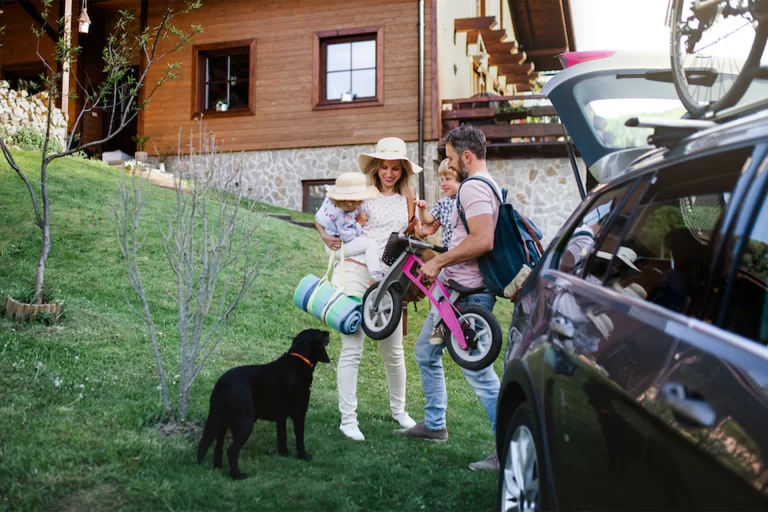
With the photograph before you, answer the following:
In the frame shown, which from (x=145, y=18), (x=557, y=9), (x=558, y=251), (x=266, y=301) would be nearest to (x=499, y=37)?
(x=557, y=9)

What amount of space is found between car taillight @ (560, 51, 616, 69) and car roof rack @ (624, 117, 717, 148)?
8.11 feet

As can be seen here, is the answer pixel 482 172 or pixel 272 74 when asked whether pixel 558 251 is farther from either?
pixel 272 74

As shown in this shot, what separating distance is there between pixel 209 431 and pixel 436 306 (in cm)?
152

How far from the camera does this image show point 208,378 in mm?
6242

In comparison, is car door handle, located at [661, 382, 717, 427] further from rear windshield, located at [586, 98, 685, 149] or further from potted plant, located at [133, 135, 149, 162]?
potted plant, located at [133, 135, 149, 162]

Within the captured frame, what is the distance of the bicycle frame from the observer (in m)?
4.66

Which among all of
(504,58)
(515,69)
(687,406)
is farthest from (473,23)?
(687,406)

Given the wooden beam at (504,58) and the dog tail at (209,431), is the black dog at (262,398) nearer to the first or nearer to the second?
the dog tail at (209,431)

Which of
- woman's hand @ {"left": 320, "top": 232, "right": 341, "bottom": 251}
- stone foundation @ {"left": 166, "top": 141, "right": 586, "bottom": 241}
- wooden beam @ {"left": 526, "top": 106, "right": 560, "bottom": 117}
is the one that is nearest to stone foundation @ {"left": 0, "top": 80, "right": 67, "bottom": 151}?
stone foundation @ {"left": 166, "top": 141, "right": 586, "bottom": 241}

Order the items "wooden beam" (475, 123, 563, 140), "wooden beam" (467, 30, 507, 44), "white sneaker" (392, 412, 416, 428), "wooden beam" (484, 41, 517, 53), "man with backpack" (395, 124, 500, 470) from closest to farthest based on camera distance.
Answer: "man with backpack" (395, 124, 500, 470), "white sneaker" (392, 412, 416, 428), "wooden beam" (475, 123, 563, 140), "wooden beam" (467, 30, 507, 44), "wooden beam" (484, 41, 517, 53)

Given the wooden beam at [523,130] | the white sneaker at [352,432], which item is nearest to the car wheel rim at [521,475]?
the white sneaker at [352,432]

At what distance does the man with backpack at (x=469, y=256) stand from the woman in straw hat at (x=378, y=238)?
1.09ft

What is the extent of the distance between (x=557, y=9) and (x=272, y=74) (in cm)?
968

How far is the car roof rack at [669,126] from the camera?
2.35 metres
